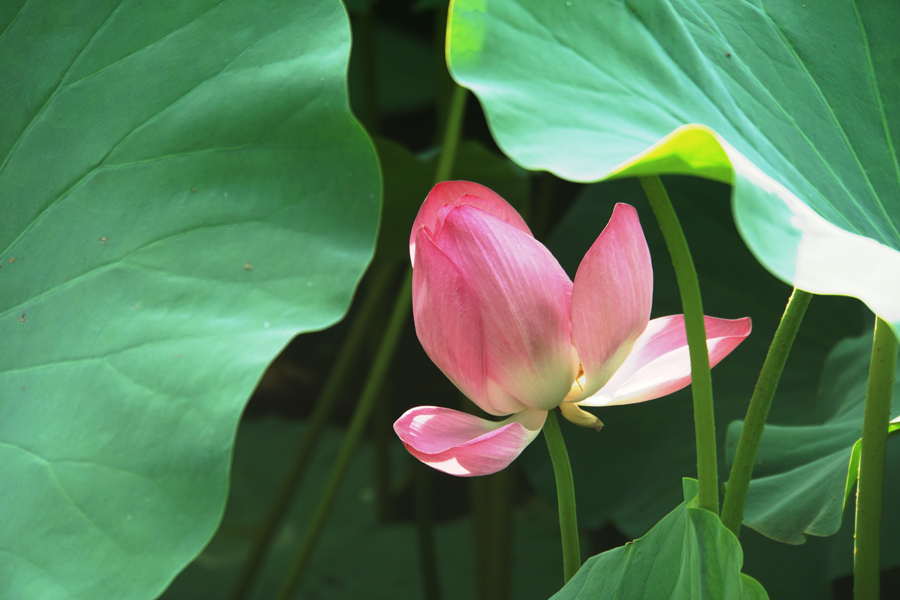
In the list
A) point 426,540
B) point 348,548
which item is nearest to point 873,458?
point 426,540

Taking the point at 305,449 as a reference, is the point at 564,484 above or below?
above

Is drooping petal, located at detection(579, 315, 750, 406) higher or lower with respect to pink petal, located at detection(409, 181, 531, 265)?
lower

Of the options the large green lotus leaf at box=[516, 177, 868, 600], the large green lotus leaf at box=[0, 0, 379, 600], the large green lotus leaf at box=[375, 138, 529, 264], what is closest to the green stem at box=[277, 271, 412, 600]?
the large green lotus leaf at box=[375, 138, 529, 264]

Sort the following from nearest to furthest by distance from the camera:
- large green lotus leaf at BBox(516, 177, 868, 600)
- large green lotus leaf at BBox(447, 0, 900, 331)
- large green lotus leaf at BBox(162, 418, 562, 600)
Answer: large green lotus leaf at BBox(447, 0, 900, 331) < large green lotus leaf at BBox(516, 177, 868, 600) < large green lotus leaf at BBox(162, 418, 562, 600)

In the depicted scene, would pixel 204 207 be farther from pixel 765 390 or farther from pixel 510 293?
pixel 765 390

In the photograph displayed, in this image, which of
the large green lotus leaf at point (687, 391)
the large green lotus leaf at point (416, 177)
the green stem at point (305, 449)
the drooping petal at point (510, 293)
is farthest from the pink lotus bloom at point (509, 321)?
the green stem at point (305, 449)

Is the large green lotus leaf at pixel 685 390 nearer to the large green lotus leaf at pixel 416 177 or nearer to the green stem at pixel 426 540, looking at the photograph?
the large green lotus leaf at pixel 416 177

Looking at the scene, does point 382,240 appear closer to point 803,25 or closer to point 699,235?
point 699,235

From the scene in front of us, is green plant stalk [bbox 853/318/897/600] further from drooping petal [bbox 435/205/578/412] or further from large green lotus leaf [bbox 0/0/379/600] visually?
large green lotus leaf [bbox 0/0/379/600]
